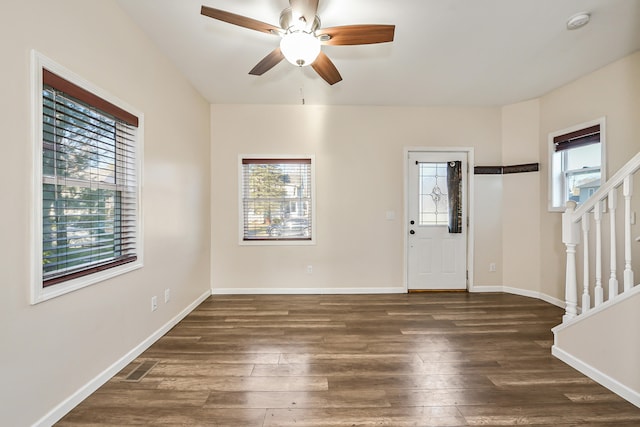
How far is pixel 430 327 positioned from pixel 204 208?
124 inches

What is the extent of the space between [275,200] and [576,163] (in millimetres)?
3840

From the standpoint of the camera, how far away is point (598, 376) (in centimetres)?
192

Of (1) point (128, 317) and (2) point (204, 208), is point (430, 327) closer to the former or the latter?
(1) point (128, 317)

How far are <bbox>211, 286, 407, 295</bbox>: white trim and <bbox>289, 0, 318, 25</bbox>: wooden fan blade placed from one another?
3.26 meters

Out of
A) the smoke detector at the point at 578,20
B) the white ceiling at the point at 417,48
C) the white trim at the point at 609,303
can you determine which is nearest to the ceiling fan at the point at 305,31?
the white ceiling at the point at 417,48

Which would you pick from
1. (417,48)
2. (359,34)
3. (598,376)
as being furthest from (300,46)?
(598,376)

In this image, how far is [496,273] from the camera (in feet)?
13.3

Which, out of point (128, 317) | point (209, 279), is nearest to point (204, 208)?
point (209, 279)

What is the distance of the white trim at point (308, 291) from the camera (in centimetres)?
399

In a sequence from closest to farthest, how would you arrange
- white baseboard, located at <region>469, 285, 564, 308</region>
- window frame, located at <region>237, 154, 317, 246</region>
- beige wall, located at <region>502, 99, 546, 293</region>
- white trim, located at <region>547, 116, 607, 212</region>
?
1. white trim, located at <region>547, 116, 607, 212</region>
2. white baseboard, located at <region>469, 285, 564, 308</region>
3. beige wall, located at <region>502, 99, 546, 293</region>
4. window frame, located at <region>237, 154, 317, 246</region>

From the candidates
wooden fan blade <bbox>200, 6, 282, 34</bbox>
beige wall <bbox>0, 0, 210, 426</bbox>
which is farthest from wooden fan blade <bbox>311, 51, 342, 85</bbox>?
beige wall <bbox>0, 0, 210, 426</bbox>

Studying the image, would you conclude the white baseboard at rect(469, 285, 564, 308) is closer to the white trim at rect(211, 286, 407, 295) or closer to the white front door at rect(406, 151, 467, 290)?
the white front door at rect(406, 151, 467, 290)

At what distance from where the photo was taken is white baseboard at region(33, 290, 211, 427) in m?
1.55

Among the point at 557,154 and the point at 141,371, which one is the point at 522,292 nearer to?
the point at 557,154
